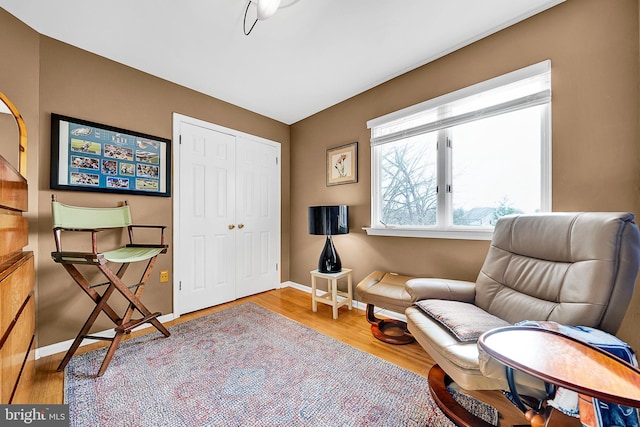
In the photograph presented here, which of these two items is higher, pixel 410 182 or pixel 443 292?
pixel 410 182

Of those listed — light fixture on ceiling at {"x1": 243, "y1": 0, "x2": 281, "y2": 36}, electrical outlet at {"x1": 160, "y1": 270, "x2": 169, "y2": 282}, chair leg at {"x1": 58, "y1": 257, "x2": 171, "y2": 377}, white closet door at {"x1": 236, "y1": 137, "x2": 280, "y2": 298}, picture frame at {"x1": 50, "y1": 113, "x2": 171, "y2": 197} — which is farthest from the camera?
white closet door at {"x1": 236, "y1": 137, "x2": 280, "y2": 298}

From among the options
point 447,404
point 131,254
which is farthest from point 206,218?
point 447,404

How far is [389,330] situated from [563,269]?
1.39 meters

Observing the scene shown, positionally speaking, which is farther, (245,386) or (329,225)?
(329,225)

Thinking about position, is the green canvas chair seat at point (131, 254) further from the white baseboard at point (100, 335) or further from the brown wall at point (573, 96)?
the brown wall at point (573, 96)

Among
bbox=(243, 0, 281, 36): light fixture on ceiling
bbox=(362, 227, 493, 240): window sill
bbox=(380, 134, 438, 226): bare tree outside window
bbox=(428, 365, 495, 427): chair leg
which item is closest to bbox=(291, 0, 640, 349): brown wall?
bbox=(362, 227, 493, 240): window sill

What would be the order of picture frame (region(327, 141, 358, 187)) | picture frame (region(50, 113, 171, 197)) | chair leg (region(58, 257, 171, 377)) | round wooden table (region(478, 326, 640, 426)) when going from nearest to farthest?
round wooden table (region(478, 326, 640, 426)), chair leg (region(58, 257, 171, 377)), picture frame (region(50, 113, 171, 197)), picture frame (region(327, 141, 358, 187))

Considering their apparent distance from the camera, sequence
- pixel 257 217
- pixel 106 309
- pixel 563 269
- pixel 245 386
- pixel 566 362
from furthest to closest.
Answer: pixel 257 217 → pixel 106 309 → pixel 245 386 → pixel 563 269 → pixel 566 362

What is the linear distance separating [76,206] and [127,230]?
1.28 feet

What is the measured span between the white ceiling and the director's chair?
4.21 ft

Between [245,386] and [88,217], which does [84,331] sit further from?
[245,386]

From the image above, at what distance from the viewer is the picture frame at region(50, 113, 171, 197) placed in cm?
192

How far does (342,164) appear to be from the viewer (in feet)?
9.77

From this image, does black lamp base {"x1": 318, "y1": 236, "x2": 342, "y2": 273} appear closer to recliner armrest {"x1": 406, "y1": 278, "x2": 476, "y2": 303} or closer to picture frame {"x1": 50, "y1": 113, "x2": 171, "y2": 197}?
recliner armrest {"x1": 406, "y1": 278, "x2": 476, "y2": 303}
